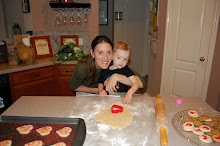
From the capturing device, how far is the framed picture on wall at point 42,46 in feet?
9.50

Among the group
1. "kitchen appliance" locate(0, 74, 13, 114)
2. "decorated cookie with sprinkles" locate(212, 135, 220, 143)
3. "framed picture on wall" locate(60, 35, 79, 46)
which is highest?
"framed picture on wall" locate(60, 35, 79, 46)

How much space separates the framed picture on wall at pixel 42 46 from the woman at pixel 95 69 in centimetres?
135

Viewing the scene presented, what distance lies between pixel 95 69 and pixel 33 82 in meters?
1.17

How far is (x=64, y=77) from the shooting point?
277cm

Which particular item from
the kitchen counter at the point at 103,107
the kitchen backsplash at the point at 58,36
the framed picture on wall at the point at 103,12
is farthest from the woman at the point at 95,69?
the framed picture on wall at the point at 103,12

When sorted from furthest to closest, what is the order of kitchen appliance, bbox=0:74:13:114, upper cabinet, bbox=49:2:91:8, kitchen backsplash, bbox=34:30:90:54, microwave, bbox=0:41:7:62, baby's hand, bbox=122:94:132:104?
1. kitchen backsplash, bbox=34:30:90:54
2. upper cabinet, bbox=49:2:91:8
3. microwave, bbox=0:41:7:62
4. kitchen appliance, bbox=0:74:13:114
5. baby's hand, bbox=122:94:132:104

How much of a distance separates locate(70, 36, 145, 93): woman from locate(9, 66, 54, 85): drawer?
916 millimetres

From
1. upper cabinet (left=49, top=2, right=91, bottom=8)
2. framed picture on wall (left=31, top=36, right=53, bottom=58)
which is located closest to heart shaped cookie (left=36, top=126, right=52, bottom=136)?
framed picture on wall (left=31, top=36, right=53, bottom=58)

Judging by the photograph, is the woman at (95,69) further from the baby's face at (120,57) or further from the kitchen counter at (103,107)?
the kitchen counter at (103,107)

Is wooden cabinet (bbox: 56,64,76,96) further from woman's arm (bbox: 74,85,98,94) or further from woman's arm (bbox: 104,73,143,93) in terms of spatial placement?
woman's arm (bbox: 104,73,143,93)

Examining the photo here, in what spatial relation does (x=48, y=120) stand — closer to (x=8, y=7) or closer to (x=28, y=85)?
(x=28, y=85)

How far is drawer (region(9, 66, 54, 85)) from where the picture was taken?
2.35 meters

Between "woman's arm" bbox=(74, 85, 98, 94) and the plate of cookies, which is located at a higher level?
the plate of cookies

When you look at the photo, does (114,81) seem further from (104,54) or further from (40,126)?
(40,126)
